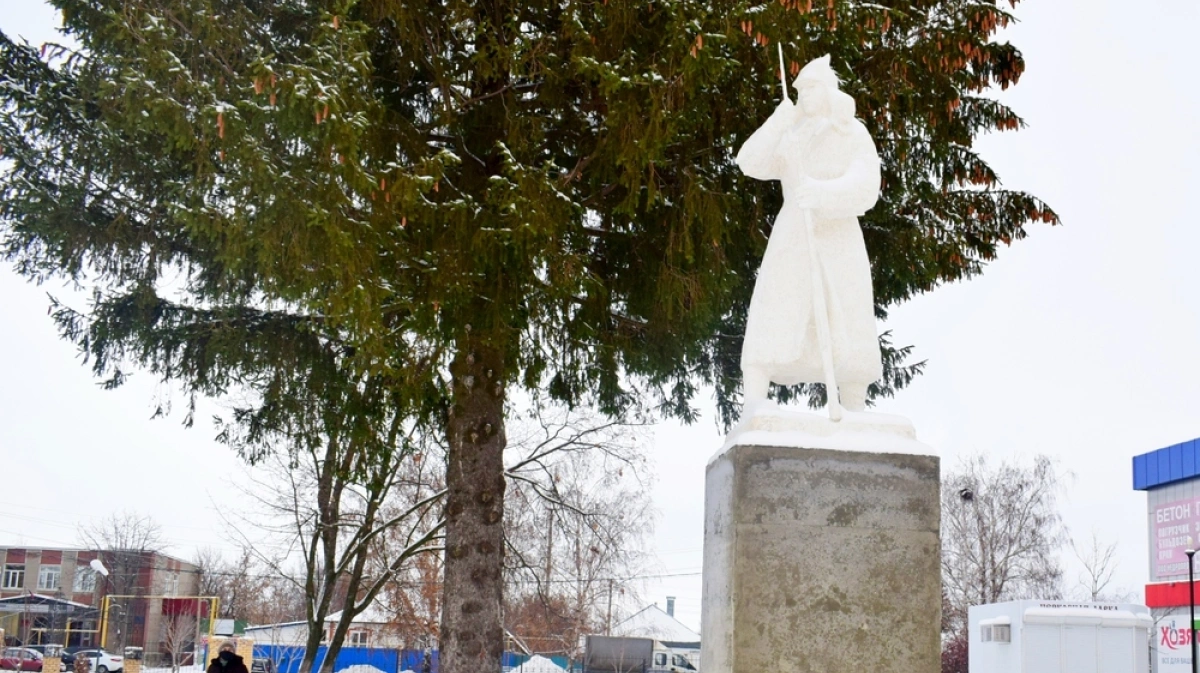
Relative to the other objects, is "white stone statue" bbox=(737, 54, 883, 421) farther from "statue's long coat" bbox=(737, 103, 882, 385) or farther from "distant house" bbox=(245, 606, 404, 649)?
"distant house" bbox=(245, 606, 404, 649)

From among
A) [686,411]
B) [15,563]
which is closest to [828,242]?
[686,411]

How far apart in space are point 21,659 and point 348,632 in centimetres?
1106

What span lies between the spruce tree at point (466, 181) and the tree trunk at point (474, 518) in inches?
0.9

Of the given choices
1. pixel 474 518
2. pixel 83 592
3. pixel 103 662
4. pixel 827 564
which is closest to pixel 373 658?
pixel 103 662

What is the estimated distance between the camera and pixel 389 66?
11.4 m

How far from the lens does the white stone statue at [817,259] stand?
5863mm

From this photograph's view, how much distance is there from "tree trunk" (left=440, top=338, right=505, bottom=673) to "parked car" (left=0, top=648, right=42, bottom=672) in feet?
89.0

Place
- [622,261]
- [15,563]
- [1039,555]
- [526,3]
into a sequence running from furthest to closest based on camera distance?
[15,563]
[1039,555]
[622,261]
[526,3]

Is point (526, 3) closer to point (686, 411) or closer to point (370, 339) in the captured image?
point (370, 339)

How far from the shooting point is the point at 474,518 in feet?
37.0

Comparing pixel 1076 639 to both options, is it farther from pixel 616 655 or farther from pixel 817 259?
pixel 817 259

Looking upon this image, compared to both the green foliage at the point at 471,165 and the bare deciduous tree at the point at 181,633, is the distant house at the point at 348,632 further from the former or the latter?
the green foliage at the point at 471,165

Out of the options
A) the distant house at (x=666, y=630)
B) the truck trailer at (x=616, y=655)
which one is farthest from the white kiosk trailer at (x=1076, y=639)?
the distant house at (x=666, y=630)

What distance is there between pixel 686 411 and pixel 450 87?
507cm
